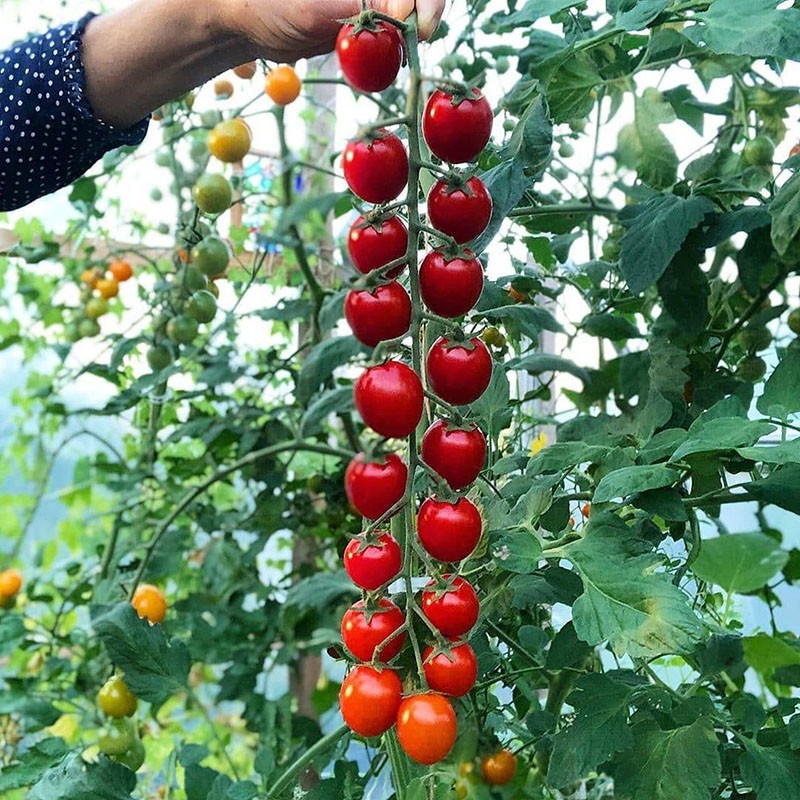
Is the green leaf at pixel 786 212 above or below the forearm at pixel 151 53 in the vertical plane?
below

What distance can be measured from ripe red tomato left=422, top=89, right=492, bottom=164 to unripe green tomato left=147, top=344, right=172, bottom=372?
0.81 metres

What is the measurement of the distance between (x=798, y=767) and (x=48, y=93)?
2.69 ft

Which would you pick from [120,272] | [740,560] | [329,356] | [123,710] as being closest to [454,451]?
[740,560]

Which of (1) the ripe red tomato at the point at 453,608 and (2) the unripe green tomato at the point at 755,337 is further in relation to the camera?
(2) the unripe green tomato at the point at 755,337

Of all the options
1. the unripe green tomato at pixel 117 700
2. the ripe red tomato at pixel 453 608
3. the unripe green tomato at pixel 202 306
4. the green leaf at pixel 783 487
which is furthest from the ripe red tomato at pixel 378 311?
the unripe green tomato at pixel 202 306

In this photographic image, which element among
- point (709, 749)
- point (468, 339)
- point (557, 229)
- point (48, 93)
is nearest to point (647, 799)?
point (709, 749)

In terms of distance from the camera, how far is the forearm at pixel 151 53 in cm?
66

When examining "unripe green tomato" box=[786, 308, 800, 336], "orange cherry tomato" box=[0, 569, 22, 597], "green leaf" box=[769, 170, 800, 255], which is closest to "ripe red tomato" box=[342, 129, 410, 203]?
"green leaf" box=[769, 170, 800, 255]

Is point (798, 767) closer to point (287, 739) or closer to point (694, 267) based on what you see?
point (694, 267)

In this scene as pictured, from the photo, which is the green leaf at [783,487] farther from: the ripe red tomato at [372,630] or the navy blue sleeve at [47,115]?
the navy blue sleeve at [47,115]

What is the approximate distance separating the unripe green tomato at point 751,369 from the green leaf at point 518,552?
414 mm

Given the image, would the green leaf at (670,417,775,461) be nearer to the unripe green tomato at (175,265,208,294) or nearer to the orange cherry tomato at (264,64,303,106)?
the orange cherry tomato at (264,64,303,106)

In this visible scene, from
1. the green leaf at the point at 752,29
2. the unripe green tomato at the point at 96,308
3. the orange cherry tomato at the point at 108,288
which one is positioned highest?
the orange cherry tomato at the point at 108,288

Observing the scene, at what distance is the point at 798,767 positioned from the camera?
0.47m
